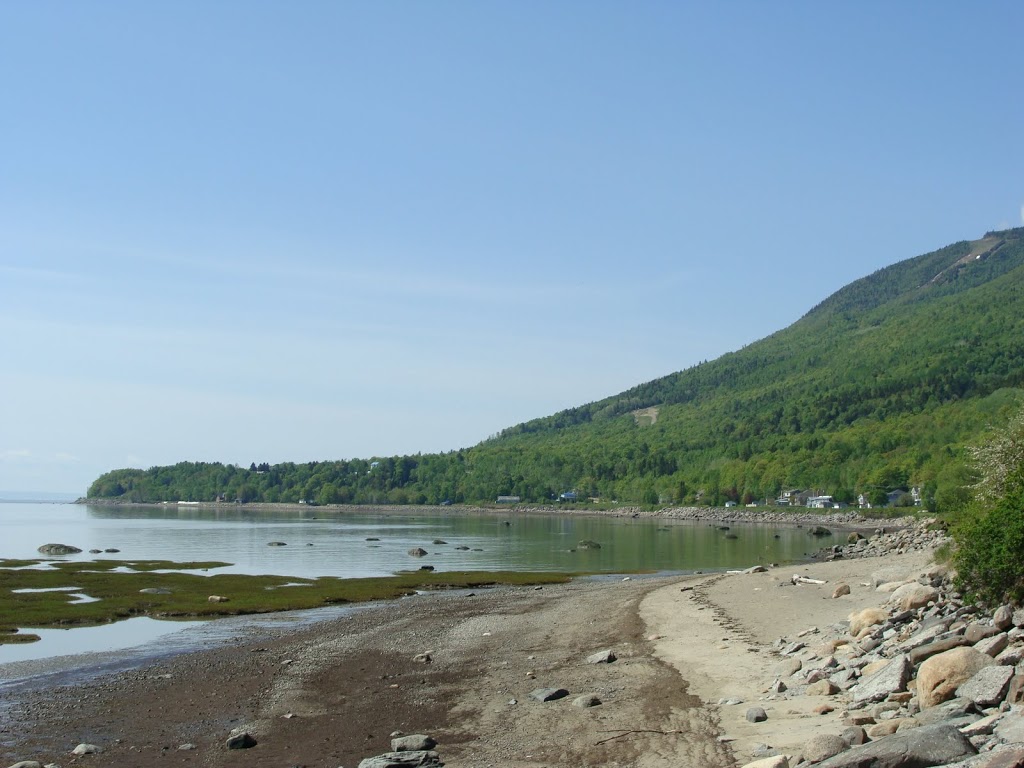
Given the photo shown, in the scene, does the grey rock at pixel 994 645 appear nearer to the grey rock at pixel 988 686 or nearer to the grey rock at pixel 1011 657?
the grey rock at pixel 1011 657

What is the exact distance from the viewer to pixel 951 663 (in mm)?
15508

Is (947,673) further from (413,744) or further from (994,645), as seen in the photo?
(413,744)

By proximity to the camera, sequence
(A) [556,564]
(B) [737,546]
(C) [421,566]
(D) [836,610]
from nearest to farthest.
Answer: (D) [836,610]
(C) [421,566]
(A) [556,564]
(B) [737,546]

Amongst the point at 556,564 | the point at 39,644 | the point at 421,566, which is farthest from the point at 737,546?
the point at 39,644

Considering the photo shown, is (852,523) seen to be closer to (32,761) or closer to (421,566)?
(421,566)

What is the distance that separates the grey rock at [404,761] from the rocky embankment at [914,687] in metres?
5.83

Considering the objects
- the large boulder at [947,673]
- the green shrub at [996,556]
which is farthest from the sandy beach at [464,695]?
the green shrub at [996,556]

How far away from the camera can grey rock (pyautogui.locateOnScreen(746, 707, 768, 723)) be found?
17.1 m

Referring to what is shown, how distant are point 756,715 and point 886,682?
240 cm

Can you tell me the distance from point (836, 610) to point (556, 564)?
4843 centimetres

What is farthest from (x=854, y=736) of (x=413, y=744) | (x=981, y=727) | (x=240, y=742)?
(x=240, y=742)

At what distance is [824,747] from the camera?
13.5 m

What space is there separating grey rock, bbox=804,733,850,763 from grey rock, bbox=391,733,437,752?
7.38m

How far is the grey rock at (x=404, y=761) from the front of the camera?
16516mm
